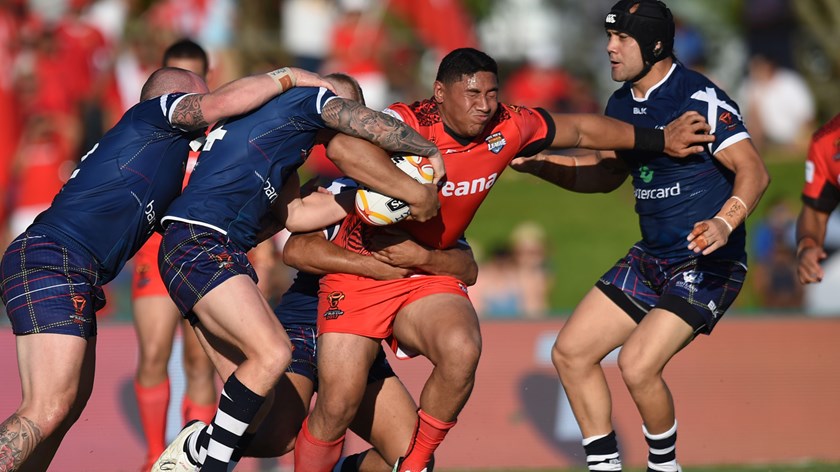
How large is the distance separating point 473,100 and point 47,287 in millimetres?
2476

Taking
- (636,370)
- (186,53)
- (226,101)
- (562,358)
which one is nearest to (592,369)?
(562,358)

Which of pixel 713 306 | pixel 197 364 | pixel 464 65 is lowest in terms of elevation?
pixel 197 364

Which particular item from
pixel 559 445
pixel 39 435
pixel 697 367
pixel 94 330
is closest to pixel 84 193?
pixel 94 330

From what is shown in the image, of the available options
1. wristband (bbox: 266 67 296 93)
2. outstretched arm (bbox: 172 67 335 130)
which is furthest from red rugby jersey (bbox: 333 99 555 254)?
outstretched arm (bbox: 172 67 335 130)

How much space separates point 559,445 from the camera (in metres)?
9.50

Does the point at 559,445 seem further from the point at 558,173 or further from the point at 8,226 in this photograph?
the point at 8,226

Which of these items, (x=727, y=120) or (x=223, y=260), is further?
(x=727, y=120)

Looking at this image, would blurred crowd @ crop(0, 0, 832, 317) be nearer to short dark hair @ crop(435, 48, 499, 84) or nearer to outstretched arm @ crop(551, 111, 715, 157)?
short dark hair @ crop(435, 48, 499, 84)

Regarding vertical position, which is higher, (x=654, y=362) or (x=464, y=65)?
(x=464, y=65)

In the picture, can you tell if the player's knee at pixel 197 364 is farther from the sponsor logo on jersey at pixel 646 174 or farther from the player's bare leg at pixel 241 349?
the sponsor logo on jersey at pixel 646 174

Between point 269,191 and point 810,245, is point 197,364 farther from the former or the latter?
point 810,245

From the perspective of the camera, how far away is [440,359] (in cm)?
625

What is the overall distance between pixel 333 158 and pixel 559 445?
13.4ft

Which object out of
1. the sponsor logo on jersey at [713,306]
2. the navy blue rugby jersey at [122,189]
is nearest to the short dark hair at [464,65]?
the navy blue rugby jersey at [122,189]
